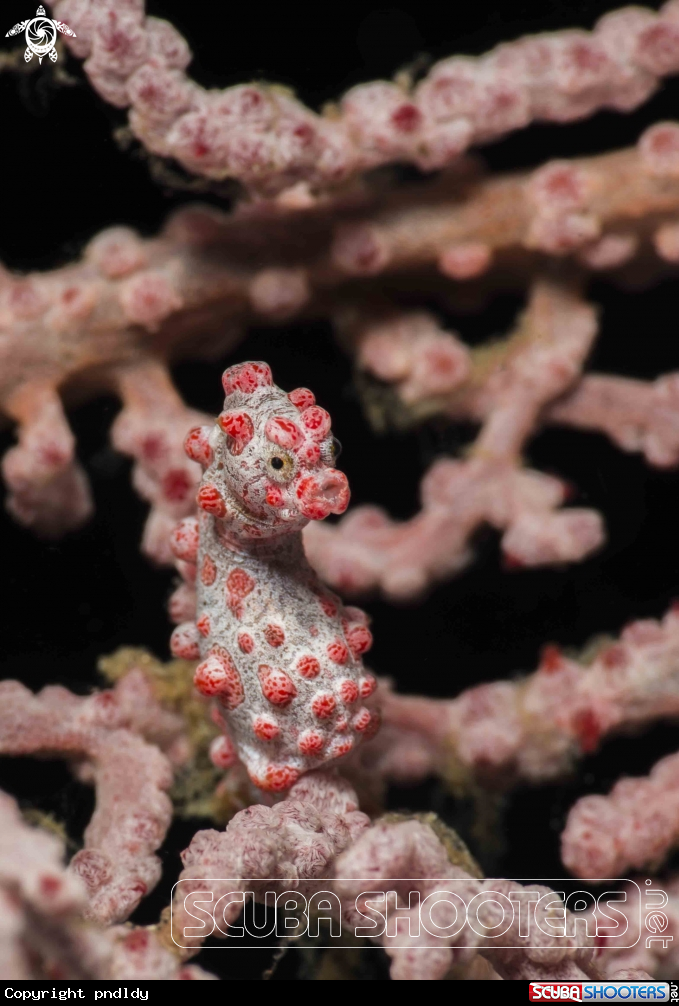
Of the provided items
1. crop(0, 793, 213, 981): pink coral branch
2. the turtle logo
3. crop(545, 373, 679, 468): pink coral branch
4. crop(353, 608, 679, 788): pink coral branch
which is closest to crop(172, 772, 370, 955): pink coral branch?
crop(0, 793, 213, 981): pink coral branch

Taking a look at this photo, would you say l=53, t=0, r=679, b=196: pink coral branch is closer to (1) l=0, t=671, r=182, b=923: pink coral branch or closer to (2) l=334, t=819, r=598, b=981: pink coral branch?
(1) l=0, t=671, r=182, b=923: pink coral branch

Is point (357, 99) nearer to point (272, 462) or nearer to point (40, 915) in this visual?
point (272, 462)

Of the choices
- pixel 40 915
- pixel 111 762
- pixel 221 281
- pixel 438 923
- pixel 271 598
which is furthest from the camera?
pixel 221 281

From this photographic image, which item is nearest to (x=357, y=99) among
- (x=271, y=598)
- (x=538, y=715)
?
(x=271, y=598)

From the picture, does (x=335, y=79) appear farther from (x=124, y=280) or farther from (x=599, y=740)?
(x=599, y=740)

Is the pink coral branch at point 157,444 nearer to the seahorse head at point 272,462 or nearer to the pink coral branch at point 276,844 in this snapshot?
the seahorse head at point 272,462
